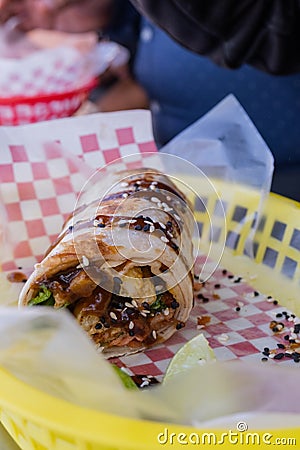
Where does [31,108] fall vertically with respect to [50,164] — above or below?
below

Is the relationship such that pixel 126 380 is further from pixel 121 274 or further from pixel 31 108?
pixel 31 108

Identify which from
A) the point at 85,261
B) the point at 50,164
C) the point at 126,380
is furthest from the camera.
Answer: the point at 50,164

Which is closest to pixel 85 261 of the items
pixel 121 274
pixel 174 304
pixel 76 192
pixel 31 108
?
pixel 121 274

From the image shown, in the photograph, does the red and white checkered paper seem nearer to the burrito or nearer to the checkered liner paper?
the checkered liner paper

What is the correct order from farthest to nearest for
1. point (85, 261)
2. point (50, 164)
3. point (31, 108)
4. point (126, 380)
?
point (31, 108)
point (50, 164)
point (85, 261)
point (126, 380)

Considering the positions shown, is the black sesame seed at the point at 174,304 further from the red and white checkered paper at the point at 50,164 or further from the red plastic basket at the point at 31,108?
the red plastic basket at the point at 31,108

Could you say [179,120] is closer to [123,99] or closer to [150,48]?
[150,48]

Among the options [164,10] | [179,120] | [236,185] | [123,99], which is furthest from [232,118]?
[123,99]

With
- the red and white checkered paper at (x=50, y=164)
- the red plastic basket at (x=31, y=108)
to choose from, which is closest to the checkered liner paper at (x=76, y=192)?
the red and white checkered paper at (x=50, y=164)

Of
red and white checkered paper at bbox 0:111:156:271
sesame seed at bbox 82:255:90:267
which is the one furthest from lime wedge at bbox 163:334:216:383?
red and white checkered paper at bbox 0:111:156:271
